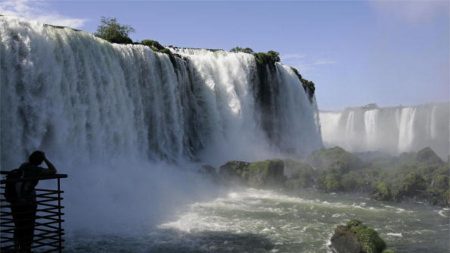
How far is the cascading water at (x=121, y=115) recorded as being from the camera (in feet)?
58.9

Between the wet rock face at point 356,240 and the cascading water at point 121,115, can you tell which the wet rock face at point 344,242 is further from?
the cascading water at point 121,115

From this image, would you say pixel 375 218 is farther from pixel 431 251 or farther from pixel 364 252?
pixel 364 252

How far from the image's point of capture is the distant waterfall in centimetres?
1822

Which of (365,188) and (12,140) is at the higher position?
(12,140)

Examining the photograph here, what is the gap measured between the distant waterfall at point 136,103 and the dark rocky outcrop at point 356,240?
11158 mm

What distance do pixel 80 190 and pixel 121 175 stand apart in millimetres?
3465

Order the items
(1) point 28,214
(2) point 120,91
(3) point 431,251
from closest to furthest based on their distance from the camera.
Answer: (1) point 28,214 < (3) point 431,251 < (2) point 120,91

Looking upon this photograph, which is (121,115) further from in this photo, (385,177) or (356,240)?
(356,240)

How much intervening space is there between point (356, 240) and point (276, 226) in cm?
374

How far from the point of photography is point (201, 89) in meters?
32.8

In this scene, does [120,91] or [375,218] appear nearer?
[375,218]

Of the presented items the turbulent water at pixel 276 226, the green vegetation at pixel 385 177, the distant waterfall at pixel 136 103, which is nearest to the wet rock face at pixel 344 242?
the turbulent water at pixel 276 226

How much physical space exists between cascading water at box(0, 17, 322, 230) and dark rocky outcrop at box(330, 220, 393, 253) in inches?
259

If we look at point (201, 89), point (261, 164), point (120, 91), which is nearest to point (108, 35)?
point (201, 89)
